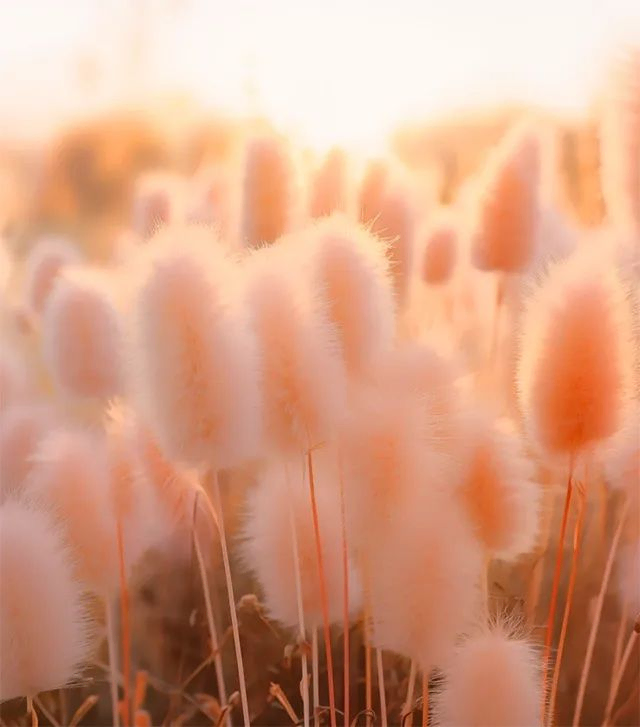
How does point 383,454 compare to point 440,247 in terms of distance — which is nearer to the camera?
point 383,454

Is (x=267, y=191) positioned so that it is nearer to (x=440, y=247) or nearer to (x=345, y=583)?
(x=440, y=247)

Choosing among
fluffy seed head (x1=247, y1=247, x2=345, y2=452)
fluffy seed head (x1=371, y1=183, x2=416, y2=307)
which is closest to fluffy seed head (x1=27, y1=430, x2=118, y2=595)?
fluffy seed head (x1=247, y1=247, x2=345, y2=452)

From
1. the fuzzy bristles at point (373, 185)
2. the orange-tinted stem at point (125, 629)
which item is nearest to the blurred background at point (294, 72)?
the fuzzy bristles at point (373, 185)

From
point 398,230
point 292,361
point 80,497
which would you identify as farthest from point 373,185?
point 80,497

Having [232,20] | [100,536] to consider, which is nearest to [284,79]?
[232,20]

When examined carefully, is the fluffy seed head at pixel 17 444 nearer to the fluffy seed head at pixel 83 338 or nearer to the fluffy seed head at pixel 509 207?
the fluffy seed head at pixel 83 338
